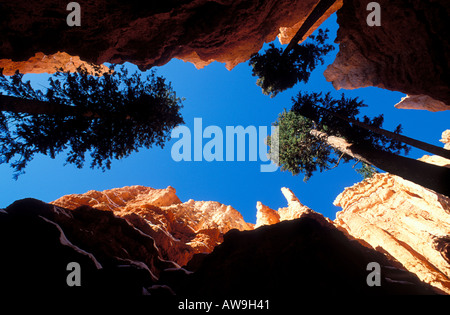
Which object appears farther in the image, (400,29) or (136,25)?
(136,25)

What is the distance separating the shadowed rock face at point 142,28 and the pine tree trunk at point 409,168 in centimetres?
855

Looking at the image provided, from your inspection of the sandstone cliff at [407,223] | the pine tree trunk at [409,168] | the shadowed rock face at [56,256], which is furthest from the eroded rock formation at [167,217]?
the sandstone cliff at [407,223]

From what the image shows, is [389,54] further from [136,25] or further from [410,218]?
[410,218]

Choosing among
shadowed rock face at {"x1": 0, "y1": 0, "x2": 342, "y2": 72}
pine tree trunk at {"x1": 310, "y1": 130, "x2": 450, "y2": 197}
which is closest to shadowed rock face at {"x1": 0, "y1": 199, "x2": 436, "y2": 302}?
pine tree trunk at {"x1": 310, "y1": 130, "x2": 450, "y2": 197}

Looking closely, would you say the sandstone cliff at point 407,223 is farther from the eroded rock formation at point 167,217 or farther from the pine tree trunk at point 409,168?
the eroded rock formation at point 167,217

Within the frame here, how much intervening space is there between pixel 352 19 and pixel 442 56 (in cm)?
402

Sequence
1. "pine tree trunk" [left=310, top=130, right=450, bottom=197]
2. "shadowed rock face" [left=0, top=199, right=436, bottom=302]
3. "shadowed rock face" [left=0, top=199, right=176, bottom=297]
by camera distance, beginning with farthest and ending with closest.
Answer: "pine tree trunk" [left=310, top=130, right=450, bottom=197] → "shadowed rock face" [left=0, top=199, right=176, bottom=297] → "shadowed rock face" [left=0, top=199, right=436, bottom=302]

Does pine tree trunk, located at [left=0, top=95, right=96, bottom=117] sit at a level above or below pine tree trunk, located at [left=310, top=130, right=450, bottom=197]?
above

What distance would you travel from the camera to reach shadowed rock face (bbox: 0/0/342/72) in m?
6.55

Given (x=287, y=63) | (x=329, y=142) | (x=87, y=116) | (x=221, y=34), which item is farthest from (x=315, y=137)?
(x=87, y=116)

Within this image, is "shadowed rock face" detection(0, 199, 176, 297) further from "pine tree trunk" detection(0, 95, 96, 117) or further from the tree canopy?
the tree canopy

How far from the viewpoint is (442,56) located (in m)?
5.86

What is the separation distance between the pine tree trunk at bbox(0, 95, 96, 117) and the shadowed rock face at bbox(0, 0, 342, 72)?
84.3 inches
